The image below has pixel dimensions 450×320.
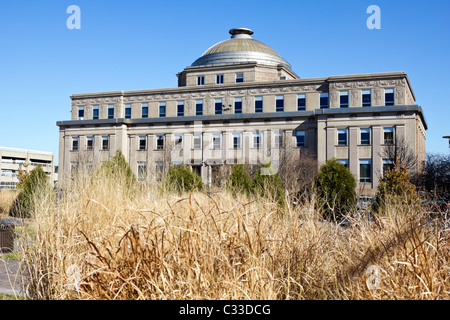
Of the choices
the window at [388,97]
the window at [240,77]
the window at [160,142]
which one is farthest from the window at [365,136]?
the window at [160,142]

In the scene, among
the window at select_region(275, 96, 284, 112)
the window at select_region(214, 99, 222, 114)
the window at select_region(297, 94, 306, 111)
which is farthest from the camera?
the window at select_region(214, 99, 222, 114)

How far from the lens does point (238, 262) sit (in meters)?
4.64

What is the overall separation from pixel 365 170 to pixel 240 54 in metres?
20.6

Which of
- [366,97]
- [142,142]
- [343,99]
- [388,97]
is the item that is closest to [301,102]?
[343,99]

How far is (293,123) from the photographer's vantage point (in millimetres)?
40656

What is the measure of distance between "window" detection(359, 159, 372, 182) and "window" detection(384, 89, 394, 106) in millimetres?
6703

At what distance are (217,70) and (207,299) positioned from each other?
4537 centimetres

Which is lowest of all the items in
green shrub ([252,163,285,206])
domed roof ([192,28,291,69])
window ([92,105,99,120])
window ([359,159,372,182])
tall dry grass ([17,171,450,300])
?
tall dry grass ([17,171,450,300])

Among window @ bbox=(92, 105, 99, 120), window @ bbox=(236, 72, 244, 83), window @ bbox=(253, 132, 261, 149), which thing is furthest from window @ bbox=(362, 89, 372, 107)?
window @ bbox=(92, 105, 99, 120)

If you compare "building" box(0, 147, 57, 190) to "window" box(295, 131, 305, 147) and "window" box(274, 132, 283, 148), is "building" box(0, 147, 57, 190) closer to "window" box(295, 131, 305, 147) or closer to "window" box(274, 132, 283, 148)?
"window" box(274, 132, 283, 148)

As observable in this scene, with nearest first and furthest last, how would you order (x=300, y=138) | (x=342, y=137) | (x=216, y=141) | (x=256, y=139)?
(x=342, y=137) → (x=300, y=138) → (x=256, y=139) → (x=216, y=141)

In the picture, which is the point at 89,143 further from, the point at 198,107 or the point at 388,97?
the point at 388,97

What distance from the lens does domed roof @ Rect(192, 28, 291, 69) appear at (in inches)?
1898

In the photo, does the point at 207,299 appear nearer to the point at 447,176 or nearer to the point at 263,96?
the point at 447,176
